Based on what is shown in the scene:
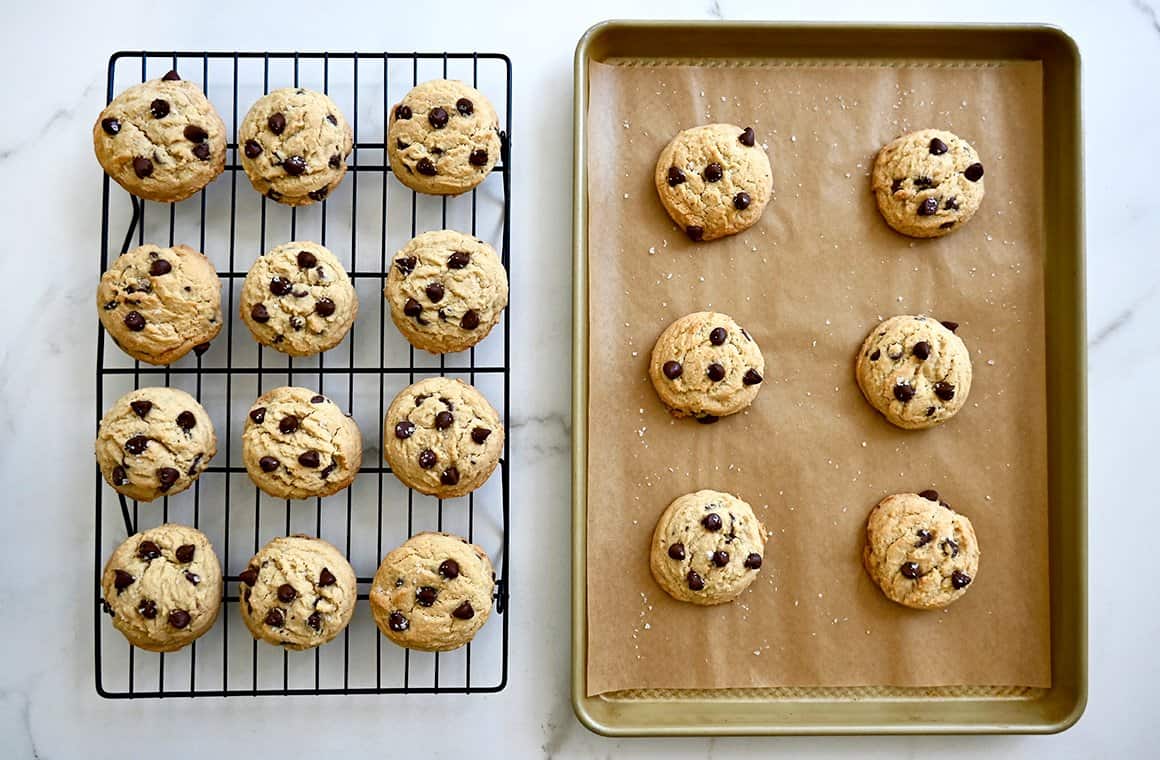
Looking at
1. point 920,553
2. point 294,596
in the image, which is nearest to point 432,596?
point 294,596

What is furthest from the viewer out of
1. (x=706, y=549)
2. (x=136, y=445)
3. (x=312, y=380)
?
(x=312, y=380)

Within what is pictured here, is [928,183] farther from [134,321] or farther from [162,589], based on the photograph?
[162,589]

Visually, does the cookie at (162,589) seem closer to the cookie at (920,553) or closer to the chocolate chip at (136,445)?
the chocolate chip at (136,445)

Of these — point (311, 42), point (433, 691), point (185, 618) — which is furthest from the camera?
point (311, 42)

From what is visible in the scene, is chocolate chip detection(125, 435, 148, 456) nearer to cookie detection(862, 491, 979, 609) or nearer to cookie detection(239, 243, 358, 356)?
cookie detection(239, 243, 358, 356)

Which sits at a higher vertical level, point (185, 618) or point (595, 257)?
point (595, 257)

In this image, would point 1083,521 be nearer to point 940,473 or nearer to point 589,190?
point 940,473

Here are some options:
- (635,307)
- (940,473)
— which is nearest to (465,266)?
(635,307)

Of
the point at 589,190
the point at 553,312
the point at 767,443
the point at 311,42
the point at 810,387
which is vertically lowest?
the point at 767,443
